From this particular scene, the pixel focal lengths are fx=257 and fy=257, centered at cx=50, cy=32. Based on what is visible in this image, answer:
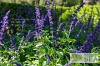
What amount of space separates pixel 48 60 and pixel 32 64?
346 millimetres

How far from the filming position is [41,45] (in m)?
3.21

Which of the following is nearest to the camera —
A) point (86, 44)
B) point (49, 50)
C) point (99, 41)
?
point (49, 50)

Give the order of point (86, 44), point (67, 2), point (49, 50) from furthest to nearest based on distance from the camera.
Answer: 1. point (67, 2)
2. point (86, 44)
3. point (49, 50)

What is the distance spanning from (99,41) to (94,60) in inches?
62.4

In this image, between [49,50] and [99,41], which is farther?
[99,41]

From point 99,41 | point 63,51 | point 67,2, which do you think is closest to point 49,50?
point 63,51

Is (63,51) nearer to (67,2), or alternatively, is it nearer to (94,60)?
(94,60)

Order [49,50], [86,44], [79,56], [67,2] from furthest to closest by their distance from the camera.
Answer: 1. [67,2]
2. [86,44]
3. [49,50]
4. [79,56]

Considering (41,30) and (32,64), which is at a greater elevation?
(41,30)

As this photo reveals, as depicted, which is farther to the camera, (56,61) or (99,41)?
(99,41)

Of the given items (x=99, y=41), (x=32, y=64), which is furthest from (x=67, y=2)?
(x=32, y=64)

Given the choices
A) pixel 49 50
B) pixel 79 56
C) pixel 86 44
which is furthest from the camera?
pixel 86 44

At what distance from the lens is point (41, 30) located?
3234 millimetres

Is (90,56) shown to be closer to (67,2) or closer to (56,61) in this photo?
(56,61)
